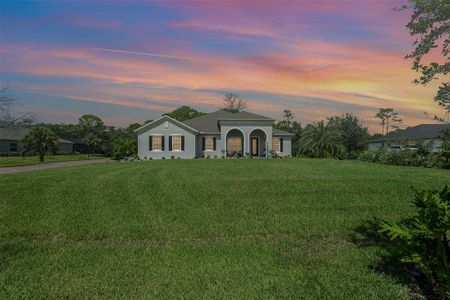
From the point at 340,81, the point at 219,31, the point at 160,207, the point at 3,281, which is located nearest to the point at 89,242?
the point at 3,281

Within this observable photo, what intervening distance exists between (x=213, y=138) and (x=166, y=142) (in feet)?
14.8

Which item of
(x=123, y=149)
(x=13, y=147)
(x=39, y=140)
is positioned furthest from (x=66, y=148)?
(x=123, y=149)

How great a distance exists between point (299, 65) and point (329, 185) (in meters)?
4.36

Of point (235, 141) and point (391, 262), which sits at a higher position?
point (235, 141)

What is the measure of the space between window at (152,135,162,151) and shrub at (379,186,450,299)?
29.8 m

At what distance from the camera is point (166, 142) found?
33.0 metres

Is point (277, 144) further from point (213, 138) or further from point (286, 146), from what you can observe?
point (213, 138)

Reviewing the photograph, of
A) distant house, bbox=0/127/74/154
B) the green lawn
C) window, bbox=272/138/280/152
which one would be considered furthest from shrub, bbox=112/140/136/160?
distant house, bbox=0/127/74/154

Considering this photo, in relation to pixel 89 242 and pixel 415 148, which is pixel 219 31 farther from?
pixel 415 148

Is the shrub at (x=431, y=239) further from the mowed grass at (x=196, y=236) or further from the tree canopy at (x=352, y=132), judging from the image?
the tree canopy at (x=352, y=132)

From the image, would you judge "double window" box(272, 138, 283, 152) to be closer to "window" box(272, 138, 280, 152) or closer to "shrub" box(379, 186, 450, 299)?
"window" box(272, 138, 280, 152)

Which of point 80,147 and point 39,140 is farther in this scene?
point 80,147

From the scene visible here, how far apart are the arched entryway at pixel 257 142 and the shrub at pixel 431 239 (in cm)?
3119

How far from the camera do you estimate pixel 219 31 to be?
10344 millimetres
